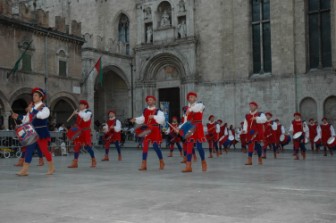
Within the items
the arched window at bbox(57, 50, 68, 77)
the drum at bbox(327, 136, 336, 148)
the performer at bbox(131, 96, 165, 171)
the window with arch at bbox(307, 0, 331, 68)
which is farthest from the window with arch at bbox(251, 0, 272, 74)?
the performer at bbox(131, 96, 165, 171)

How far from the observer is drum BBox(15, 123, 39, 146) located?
11.0m

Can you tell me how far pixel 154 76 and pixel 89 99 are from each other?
8370mm

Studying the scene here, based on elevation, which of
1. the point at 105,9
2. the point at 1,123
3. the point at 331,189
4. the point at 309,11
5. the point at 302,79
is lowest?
the point at 331,189

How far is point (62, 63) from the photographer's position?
28719mm

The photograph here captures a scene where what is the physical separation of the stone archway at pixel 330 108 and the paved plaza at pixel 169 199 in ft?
67.7

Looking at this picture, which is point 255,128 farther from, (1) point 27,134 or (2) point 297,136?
(1) point 27,134

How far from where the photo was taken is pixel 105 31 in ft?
132

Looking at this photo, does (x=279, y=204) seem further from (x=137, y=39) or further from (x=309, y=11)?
(x=137, y=39)

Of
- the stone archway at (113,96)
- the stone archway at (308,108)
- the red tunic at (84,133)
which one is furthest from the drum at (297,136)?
the stone archway at (113,96)

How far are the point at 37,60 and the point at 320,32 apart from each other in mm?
18426

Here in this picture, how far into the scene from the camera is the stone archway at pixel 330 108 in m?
29.6

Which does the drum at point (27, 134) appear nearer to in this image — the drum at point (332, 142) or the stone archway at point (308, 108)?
the drum at point (332, 142)

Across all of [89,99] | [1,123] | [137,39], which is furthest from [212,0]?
[1,123]

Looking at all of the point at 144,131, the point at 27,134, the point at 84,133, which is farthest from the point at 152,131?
the point at 27,134
